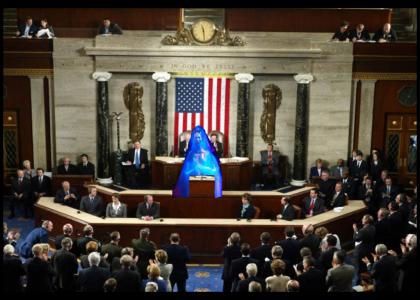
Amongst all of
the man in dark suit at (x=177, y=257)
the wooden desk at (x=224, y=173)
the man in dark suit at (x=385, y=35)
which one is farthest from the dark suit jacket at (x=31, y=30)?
the man in dark suit at (x=177, y=257)

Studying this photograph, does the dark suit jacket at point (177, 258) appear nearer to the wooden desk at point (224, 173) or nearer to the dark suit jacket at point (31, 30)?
→ the wooden desk at point (224, 173)

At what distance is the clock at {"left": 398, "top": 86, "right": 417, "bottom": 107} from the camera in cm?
1811

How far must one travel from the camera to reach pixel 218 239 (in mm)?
12977

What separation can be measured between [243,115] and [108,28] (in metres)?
4.57

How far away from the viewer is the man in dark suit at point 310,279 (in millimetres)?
9055

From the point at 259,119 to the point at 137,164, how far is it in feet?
13.0

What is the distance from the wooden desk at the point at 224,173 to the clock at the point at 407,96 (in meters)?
4.85

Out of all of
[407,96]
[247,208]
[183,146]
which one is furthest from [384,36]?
[247,208]

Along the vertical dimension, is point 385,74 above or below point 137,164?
above

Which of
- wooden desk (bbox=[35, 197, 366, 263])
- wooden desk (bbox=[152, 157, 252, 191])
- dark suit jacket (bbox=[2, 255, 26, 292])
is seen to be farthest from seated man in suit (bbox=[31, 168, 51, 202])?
dark suit jacket (bbox=[2, 255, 26, 292])

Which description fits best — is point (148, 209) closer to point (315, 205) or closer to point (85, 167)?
point (315, 205)

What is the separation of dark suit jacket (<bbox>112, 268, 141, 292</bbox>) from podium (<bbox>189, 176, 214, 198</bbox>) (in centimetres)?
542
